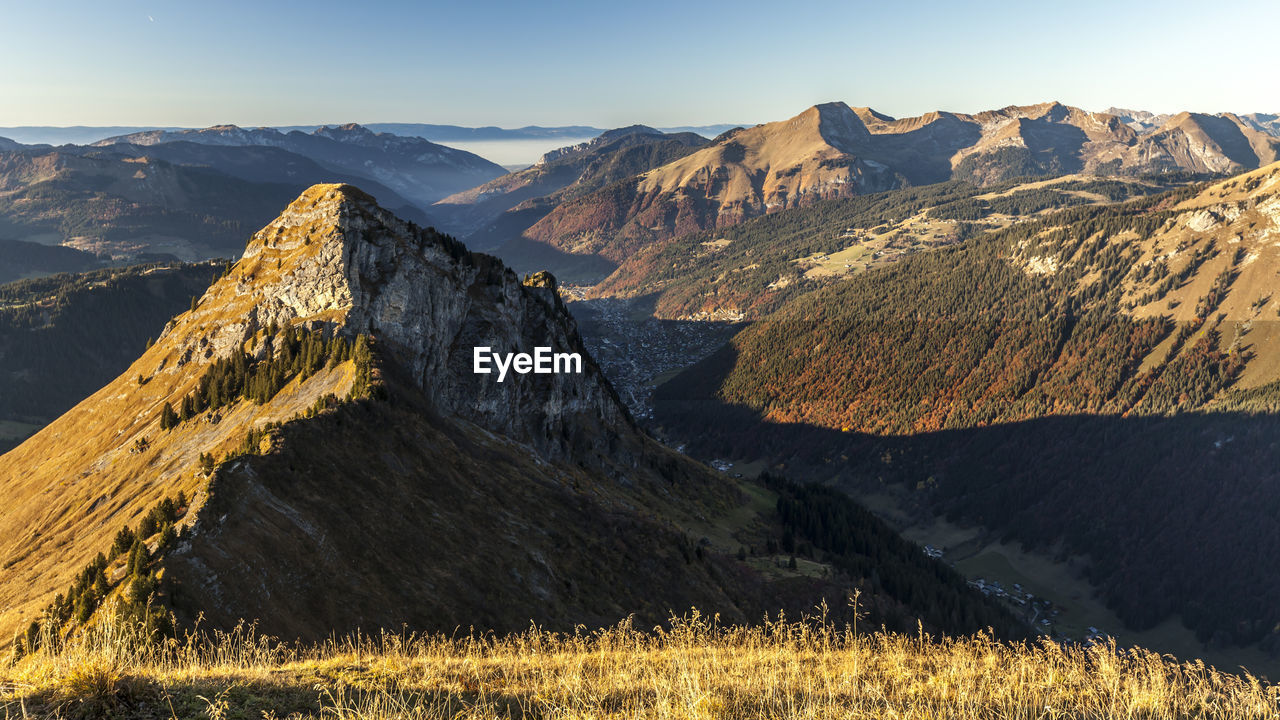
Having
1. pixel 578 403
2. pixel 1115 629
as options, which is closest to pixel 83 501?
pixel 578 403

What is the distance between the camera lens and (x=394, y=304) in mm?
87375

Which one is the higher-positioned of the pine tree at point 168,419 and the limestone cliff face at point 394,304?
the limestone cliff face at point 394,304

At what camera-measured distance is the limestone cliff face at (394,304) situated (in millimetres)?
85000

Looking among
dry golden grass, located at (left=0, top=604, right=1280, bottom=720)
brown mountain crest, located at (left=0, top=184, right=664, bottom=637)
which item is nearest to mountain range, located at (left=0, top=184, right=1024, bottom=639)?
brown mountain crest, located at (left=0, top=184, right=664, bottom=637)

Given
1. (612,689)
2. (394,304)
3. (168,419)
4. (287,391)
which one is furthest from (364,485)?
(612,689)

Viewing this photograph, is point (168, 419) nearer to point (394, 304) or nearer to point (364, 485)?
point (394, 304)

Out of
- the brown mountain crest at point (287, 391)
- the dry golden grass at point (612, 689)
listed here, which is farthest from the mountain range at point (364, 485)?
the dry golden grass at point (612, 689)

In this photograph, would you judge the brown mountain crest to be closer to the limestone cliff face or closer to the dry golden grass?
the limestone cliff face

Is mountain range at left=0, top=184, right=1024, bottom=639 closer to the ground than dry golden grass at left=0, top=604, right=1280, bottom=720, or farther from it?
closer to the ground

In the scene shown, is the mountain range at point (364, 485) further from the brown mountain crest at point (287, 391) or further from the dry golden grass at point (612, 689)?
the dry golden grass at point (612, 689)

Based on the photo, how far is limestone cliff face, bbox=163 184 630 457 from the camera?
85.0 m

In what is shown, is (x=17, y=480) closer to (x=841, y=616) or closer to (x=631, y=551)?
(x=631, y=551)

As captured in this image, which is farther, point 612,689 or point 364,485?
point 364,485

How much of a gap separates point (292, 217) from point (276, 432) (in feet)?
193
